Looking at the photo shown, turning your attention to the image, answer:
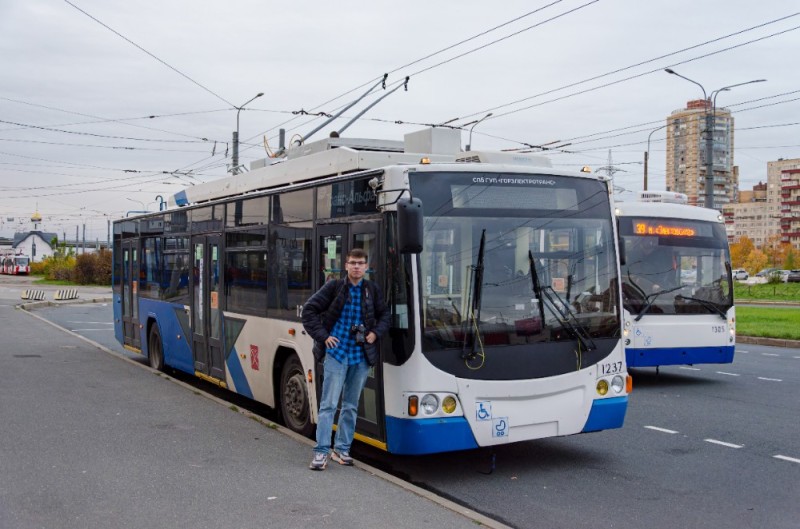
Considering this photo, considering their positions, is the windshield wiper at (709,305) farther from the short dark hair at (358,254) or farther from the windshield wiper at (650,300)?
the short dark hair at (358,254)

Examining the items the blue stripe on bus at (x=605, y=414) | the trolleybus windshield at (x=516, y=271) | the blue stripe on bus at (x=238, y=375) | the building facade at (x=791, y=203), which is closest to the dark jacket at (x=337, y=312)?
the trolleybus windshield at (x=516, y=271)

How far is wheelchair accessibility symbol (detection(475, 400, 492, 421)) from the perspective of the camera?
23.9ft

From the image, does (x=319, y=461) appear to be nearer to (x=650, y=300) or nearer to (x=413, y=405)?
(x=413, y=405)

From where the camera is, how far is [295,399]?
9156 millimetres

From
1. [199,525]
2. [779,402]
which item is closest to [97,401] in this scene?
[199,525]

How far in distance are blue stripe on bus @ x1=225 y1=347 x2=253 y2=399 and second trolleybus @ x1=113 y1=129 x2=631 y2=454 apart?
92cm

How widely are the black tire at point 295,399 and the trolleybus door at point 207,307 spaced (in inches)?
78.8

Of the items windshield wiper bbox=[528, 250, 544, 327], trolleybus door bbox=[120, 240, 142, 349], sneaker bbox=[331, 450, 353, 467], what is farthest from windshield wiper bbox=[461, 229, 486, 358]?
trolleybus door bbox=[120, 240, 142, 349]

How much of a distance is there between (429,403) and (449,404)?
17 centimetres

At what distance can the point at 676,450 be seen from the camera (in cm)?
890

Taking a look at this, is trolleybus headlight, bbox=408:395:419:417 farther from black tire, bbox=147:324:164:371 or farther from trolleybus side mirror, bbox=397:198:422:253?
black tire, bbox=147:324:164:371

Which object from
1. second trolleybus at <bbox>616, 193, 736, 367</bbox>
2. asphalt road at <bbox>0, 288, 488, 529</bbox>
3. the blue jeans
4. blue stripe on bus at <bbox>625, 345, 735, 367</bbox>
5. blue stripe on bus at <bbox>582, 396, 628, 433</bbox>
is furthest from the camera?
second trolleybus at <bbox>616, 193, 736, 367</bbox>

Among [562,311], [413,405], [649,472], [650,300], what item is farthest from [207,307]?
[650,300]

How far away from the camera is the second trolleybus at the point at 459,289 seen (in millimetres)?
7203
